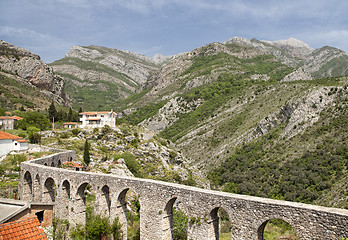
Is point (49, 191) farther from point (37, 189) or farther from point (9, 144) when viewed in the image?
point (9, 144)

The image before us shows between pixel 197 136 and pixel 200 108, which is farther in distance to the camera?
pixel 200 108

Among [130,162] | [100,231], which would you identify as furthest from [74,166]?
[100,231]

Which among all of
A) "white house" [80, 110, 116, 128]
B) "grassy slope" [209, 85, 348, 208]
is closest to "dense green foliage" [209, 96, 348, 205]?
"grassy slope" [209, 85, 348, 208]

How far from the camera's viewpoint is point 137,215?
2286 cm

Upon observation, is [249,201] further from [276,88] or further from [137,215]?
[276,88]

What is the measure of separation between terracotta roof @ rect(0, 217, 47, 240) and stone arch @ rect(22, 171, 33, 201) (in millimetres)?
14968

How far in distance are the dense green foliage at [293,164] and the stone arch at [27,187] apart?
35649mm

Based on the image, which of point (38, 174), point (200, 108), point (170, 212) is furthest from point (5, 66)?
point (170, 212)

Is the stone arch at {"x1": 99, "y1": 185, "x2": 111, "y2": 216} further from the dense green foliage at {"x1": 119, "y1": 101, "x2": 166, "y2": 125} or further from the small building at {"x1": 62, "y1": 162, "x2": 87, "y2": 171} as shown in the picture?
the dense green foliage at {"x1": 119, "y1": 101, "x2": 166, "y2": 125}

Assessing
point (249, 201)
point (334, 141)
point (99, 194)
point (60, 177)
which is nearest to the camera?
point (249, 201)

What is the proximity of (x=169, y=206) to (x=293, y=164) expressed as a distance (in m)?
39.0

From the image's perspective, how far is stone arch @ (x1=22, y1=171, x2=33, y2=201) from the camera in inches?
954

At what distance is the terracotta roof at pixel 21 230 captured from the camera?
1033 cm

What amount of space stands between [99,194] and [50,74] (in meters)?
113
